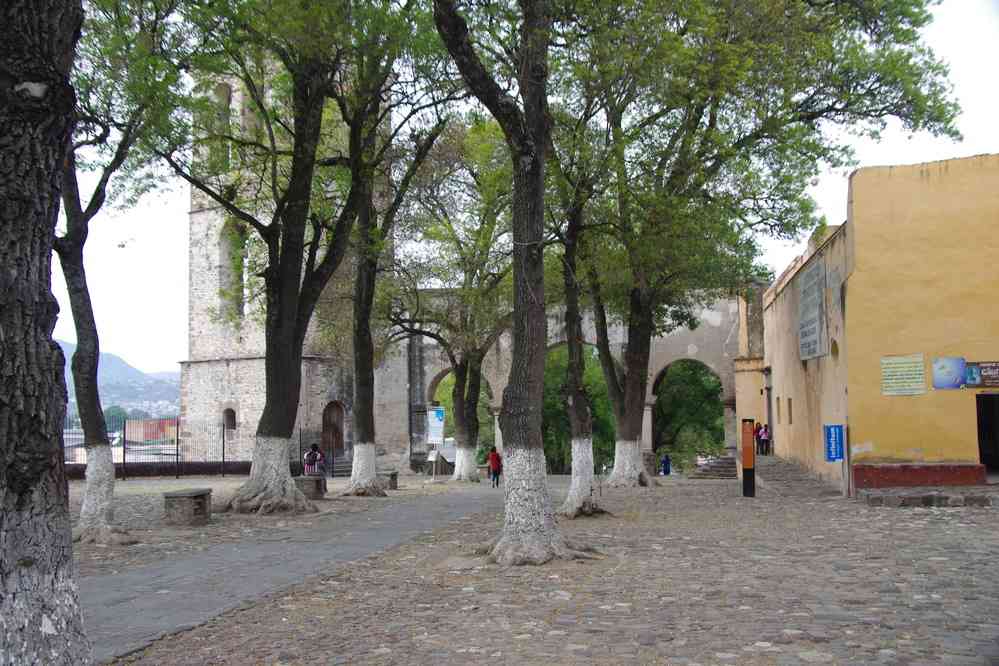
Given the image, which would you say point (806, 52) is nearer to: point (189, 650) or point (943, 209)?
point (943, 209)

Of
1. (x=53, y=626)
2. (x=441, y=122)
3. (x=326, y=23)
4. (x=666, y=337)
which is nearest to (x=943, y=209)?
(x=441, y=122)

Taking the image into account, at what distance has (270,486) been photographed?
15.1 m

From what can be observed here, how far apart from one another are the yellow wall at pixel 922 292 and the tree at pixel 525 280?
715 centimetres

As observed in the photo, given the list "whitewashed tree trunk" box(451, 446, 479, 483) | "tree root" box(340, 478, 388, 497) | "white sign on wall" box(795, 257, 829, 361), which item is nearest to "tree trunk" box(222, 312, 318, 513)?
"tree root" box(340, 478, 388, 497)

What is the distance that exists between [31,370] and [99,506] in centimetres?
804

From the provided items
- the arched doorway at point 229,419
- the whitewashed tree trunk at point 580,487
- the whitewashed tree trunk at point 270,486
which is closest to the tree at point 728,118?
the whitewashed tree trunk at point 580,487

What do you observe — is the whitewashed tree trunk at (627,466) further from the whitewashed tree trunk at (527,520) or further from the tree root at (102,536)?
the tree root at (102,536)

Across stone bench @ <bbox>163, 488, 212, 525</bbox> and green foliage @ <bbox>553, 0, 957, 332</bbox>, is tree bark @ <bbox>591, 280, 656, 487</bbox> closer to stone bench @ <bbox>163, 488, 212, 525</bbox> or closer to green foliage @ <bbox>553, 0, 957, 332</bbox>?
green foliage @ <bbox>553, 0, 957, 332</bbox>

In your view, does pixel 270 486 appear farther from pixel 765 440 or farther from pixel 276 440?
pixel 765 440

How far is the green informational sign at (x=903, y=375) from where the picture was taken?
1484cm

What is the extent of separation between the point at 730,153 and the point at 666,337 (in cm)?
1803

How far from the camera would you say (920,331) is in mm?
14953

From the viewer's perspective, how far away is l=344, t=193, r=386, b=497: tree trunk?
18.9 meters

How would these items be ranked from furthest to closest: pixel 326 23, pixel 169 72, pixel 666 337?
1. pixel 666 337
2. pixel 326 23
3. pixel 169 72
